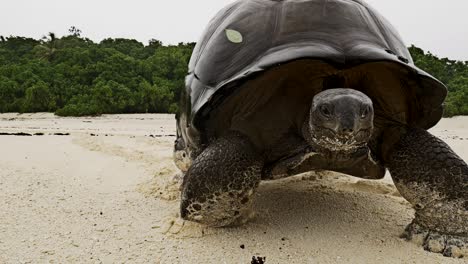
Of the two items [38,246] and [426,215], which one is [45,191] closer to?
[38,246]

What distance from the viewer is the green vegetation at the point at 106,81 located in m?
15.3

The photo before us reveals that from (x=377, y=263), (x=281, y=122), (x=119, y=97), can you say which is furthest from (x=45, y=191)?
(x=119, y=97)

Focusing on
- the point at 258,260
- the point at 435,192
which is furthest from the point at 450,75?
the point at 258,260

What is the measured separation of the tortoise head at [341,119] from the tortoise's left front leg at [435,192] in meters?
0.46

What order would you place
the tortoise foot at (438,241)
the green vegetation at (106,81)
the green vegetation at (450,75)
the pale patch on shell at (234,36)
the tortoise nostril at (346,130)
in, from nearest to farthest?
1. the tortoise nostril at (346,130)
2. the tortoise foot at (438,241)
3. the pale patch on shell at (234,36)
4. the green vegetation at (450,75)
5. the green vegetation at (106,81)

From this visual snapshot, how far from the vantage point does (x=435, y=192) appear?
221cm

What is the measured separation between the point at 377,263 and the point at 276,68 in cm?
106

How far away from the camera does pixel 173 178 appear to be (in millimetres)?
3746

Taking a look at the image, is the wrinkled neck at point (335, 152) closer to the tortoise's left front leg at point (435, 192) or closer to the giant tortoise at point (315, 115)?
the giant tortoise at point (315, 115)

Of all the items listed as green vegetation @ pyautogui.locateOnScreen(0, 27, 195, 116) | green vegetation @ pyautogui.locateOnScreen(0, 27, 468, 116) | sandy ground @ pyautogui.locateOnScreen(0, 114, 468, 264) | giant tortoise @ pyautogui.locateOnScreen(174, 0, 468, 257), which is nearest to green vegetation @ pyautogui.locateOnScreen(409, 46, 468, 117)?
green vegetation @ pyautogui.locateOnScreen(0, 27, 468, 116)

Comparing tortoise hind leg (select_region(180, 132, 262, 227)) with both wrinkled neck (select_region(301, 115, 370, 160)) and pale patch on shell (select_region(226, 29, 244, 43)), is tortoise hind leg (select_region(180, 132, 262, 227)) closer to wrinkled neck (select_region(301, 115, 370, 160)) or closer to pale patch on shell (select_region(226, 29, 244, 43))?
wrinkled neck (select_region(301, 115, 370, 160))

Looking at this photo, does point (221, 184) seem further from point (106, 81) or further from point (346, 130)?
point (106, 81)

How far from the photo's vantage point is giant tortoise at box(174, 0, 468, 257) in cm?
215

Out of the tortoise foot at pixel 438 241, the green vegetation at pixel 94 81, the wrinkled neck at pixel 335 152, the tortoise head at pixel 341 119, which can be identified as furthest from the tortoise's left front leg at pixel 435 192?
the green vegetation at pixel 94 81
